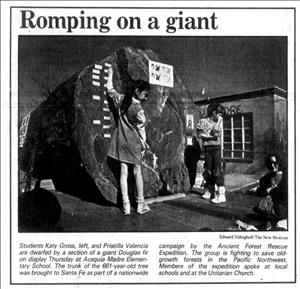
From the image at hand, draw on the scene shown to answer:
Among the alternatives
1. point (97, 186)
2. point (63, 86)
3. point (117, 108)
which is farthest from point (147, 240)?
point (63, 86)

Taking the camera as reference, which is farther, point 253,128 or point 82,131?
point 253,128

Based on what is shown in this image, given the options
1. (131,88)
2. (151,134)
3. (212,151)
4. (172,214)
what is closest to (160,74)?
(131,88)

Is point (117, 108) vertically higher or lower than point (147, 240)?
higher

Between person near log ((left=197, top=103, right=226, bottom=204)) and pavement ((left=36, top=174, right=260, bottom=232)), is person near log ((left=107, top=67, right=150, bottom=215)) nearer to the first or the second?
pavement ((left=36, top=174, right=260, bottom=232))

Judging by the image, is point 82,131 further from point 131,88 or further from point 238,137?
point 238,137

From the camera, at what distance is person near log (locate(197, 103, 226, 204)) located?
80.1 inches

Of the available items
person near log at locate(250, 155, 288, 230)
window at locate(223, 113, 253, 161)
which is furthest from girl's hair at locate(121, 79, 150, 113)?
person near log at locate(250, 155, 288, 230)

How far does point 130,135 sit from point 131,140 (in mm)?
25

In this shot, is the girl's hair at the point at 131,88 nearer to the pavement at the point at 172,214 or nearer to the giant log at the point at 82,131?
the giant log at the point at 82,131

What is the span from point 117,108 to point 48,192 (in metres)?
0.52

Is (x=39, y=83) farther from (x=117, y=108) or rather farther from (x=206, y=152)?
(x=206, y=152)

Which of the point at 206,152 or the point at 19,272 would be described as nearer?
the point at 19,272

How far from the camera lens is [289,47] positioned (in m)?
1.96

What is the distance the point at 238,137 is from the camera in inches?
79.8
